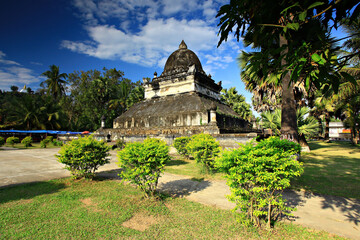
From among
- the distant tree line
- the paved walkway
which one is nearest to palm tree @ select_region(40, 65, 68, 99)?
the distant tree line

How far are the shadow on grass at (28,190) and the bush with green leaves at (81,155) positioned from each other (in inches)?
21.1

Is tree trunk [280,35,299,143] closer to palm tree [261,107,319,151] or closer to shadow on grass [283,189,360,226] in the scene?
shadow on grass [283,189,360,226]

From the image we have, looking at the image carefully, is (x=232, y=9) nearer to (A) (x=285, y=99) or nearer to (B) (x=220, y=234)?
(B) (x=220, y=234)

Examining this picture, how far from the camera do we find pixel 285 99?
6.44 m

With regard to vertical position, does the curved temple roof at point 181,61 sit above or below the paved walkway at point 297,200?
above

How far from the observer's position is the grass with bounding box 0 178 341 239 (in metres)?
2.60

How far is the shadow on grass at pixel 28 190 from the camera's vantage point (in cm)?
397

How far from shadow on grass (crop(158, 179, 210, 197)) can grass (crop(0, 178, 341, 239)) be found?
1.63ft

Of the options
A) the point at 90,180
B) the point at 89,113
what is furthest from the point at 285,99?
the point at 89,113

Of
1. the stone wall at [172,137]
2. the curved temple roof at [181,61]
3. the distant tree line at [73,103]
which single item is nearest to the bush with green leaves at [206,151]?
the stone wall at [172,137]

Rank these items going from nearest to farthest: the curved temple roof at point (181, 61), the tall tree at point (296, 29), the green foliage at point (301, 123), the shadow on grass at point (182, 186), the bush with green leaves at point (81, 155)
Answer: the tall tree at point (296, 29) → the shadow on grass at point (182, 186) → the bush with green leaves at point (81, 155) → the green foliage at point (301, 123) → the curved temple roof at point (181, 61)

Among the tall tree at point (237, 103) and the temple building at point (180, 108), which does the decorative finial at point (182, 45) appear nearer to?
the temple building at point (180, 108)

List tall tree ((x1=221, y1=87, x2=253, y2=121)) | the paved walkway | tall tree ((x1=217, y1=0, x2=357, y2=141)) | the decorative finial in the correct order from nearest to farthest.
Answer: tall tree ((x1=217, y1=0, x2=357, y2=141)), the paved walkway, the decorative finial, tall tree ((x1=221, y1=87, x2=253, y2=121))

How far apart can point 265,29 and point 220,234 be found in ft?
9.53
